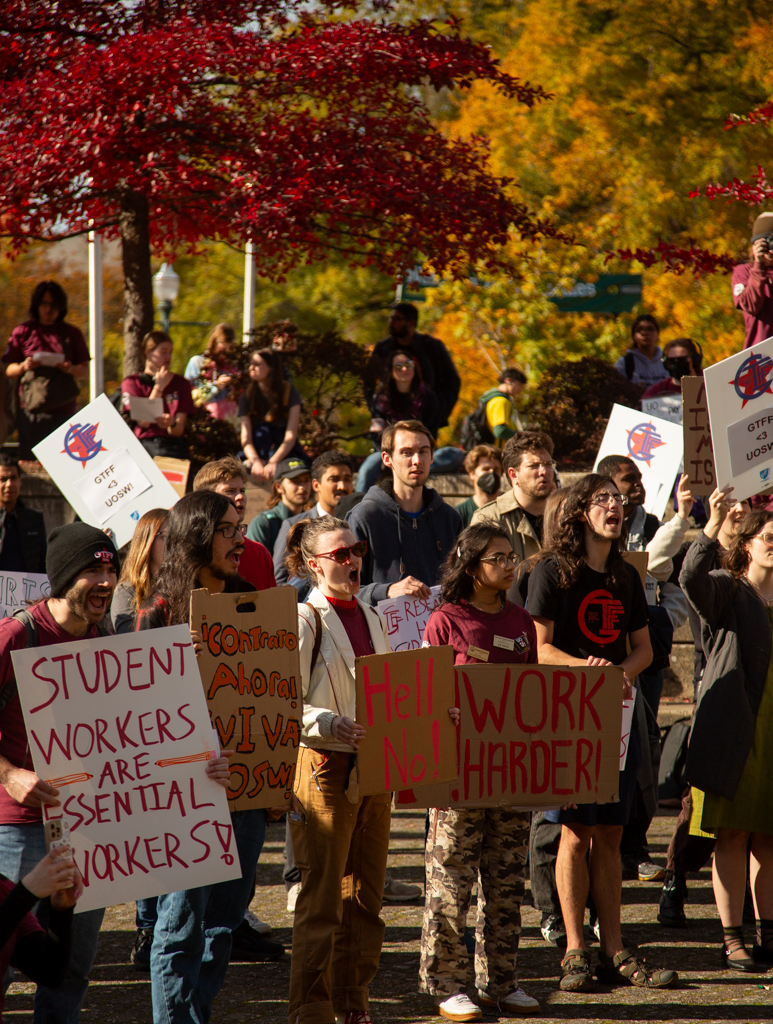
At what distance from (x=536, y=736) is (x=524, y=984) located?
1150mm

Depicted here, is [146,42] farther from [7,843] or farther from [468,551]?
[7,843]

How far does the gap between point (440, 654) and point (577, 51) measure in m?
19.6

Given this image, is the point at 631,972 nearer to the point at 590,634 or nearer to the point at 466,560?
the point at 590,634

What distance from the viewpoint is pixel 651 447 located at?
7.77 m

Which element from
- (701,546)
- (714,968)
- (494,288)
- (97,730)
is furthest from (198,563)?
(494,288)

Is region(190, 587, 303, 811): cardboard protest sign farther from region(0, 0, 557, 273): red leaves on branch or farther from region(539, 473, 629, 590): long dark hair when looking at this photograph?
region(0, 0, 557, 273): red leaves on branch

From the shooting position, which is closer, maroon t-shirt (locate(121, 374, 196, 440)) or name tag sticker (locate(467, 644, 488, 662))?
name tag sticker (locate(467, 644, 488, 662))

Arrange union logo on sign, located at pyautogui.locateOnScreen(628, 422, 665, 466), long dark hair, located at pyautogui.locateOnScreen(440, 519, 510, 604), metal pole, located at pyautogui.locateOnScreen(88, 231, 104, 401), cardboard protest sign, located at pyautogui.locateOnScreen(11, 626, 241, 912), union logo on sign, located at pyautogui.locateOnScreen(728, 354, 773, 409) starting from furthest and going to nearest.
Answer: metal pole, located at pyautogui.locateOnScreen(88, 231, 104, 401), union logo on sign, located at pyautogui.locateOnScreen(628, 422, 665, 466), union logo on sign, located at pyautogui.locateOnScreen(728, 354, 773, 409), long dark hair, located at pyautogui.locateOnScreen(440, 519, 510, 604), cardboard protest sign, located at pyautogui.locateOnScreen(11, 626, 241, 912)

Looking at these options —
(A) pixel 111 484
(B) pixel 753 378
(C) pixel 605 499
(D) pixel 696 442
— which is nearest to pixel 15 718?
(C) pixel 605 499

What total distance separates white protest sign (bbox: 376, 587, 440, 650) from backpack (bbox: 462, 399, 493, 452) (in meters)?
5.18

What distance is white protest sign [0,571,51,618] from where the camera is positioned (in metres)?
6.92

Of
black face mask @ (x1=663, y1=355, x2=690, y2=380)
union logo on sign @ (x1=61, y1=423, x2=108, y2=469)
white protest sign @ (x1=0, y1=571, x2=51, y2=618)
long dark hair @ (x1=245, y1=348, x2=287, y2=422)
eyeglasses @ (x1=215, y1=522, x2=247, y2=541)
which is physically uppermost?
black face mask @ (x1=663, y1=355, x2=690, y2=380)

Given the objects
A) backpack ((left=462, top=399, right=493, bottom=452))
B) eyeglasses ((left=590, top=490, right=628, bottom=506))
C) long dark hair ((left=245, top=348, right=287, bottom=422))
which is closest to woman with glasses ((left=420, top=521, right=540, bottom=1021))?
eyeglasses ((left=590, top=490, right=628, bottom=506))

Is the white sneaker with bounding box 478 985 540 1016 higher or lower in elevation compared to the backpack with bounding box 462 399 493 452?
lower
